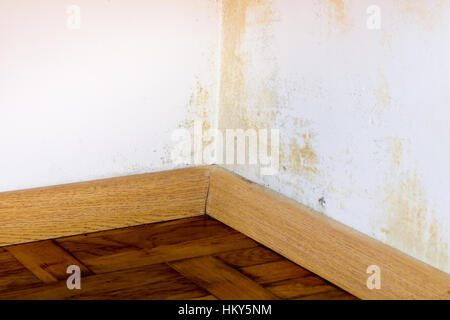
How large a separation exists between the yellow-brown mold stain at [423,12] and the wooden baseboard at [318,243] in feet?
0.98

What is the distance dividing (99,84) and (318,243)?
44cm

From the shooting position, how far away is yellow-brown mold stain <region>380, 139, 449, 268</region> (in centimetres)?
89

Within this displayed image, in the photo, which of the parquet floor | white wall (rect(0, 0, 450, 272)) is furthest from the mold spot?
the parquet floor

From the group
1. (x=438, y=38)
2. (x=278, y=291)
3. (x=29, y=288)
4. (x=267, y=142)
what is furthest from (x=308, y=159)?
(x=29, y=288)

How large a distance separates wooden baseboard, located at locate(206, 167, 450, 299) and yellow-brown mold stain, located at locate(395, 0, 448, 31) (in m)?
0.30

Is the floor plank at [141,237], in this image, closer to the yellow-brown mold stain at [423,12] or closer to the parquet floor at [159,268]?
the parquet floor at [159,268]

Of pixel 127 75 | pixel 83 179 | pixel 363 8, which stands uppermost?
pixel 363 8

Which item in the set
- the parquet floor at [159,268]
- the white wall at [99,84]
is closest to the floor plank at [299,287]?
the parquet floor at [159,268]

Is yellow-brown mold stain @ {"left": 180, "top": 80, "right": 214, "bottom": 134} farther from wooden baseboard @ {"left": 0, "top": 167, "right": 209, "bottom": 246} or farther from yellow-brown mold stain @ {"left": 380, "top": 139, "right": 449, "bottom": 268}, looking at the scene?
yellow-brown mold stain @ {"left": 380, "top": 139, "right": 449, "bottom": 268}

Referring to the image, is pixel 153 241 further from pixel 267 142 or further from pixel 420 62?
pixel 420 62

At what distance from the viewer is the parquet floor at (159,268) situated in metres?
1.00
